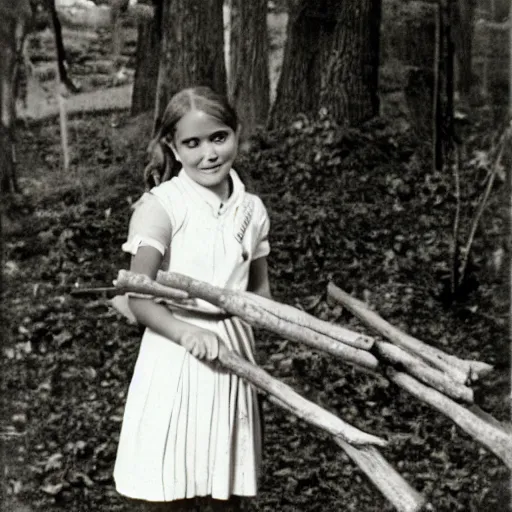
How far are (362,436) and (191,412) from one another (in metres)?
0.59

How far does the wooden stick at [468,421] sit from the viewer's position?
10.2 ft

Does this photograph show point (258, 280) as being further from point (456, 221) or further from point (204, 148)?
point (456, 221)

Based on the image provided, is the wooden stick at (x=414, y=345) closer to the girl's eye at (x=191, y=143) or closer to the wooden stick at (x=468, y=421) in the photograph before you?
the wooden stick at (x=468, y=421)

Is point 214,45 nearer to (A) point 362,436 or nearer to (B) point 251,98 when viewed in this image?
(B) point 251,98

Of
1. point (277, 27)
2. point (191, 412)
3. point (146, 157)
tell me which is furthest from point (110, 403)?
point (277, 27)

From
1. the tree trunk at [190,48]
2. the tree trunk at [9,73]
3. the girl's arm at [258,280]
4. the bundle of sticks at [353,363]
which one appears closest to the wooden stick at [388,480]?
the bundle of sticks at [353,363]

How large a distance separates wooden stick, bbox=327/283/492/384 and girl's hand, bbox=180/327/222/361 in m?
0.56

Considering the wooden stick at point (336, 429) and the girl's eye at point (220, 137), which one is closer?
the wooden stick at point (336, 429)

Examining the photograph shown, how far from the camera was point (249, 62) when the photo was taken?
140 inches

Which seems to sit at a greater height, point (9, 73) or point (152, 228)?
point (9, 73)

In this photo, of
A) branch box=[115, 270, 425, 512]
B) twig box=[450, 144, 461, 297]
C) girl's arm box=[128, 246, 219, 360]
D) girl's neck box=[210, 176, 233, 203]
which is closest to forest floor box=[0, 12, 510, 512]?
twig box=[450, 144, 461, 297]

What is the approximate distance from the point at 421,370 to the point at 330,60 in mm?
1209

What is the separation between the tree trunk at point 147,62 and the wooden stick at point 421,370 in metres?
1.22

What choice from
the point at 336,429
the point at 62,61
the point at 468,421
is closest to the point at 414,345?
the point at 468,421
